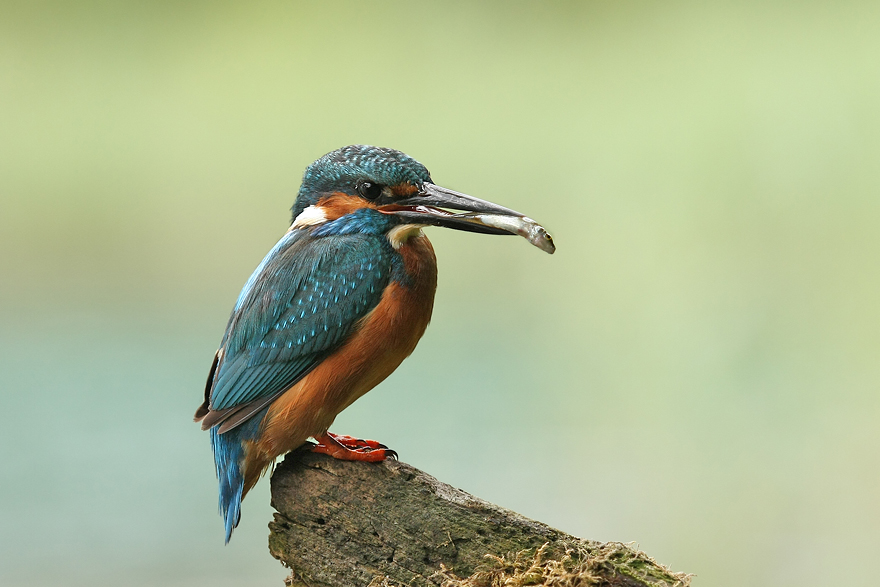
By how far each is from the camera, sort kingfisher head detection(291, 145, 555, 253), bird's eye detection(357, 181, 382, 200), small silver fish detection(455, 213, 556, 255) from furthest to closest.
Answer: bird's eye detection(357, 181, 382, 200) < kingfisher head detection(291, 145, 555, 253) < small silver fish detection(455, 213, 556, 255)

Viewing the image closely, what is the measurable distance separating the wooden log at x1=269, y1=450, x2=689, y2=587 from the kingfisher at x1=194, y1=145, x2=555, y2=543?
3.7 inches

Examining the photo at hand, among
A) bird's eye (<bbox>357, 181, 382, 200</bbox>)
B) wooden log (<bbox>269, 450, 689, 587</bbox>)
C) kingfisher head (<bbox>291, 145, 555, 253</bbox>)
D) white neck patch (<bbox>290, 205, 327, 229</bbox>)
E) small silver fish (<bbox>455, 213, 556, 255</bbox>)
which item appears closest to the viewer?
wooden log (<bbox>269, 450, 689, 587</bbox>)

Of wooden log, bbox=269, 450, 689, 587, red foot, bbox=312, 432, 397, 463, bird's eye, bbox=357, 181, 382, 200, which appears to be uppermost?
bird's eye, bbox=357, 181, 382, 200

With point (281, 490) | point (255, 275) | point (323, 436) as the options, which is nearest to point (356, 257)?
point (255, 275)

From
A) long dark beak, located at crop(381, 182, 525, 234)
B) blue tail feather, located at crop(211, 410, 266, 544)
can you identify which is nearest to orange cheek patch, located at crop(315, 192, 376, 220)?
long dark beak, located at crop(381, 182, 525, 234)

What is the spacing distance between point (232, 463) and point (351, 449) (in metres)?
0.35

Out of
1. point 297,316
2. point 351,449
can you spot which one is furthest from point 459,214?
point 351,449

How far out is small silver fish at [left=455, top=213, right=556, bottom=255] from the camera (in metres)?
1.88

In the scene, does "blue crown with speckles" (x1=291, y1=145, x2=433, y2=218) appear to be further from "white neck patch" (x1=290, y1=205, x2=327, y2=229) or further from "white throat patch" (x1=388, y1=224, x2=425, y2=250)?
"white throat patch" (x1=388, y1=224, x2=425, y2=250)

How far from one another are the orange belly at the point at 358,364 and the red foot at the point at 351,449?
4 centimetres

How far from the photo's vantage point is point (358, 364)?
2100 millimetres

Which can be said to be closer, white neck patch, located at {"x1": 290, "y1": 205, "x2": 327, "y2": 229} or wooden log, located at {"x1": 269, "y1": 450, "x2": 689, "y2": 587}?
wooden log, located at {"x1": 269, "y1": 450, "x2": 689, "y2": 587}

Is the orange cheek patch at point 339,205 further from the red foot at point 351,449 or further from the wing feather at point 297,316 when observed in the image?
the red foot at point 351,449

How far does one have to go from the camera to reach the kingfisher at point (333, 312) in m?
2.09
